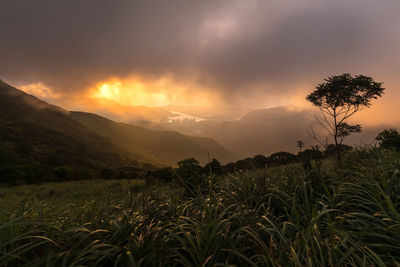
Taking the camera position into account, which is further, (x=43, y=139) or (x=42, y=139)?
(x=43, y=139)

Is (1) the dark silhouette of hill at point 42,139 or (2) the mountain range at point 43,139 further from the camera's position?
(2) the mountain range at point 43,139

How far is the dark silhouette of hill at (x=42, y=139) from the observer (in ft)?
232

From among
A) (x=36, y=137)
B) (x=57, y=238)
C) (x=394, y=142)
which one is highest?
(x=36, y=137)

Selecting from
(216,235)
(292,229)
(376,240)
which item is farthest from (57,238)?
(376,240)

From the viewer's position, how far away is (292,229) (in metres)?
2.96

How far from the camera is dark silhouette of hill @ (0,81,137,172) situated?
70.7m

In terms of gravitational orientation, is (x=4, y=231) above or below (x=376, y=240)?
above

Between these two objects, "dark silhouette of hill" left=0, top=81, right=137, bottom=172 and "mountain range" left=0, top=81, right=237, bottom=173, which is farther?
"mountain range" left=0, top=81, right=237, bottom=173

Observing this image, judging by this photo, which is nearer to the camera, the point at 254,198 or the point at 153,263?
the point at 153,263

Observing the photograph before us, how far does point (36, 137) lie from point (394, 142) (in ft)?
434

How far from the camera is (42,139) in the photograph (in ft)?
316

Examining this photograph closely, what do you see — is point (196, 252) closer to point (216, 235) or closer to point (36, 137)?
point (216, 235)

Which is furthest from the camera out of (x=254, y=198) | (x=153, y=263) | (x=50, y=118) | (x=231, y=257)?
(x=50, y=118)

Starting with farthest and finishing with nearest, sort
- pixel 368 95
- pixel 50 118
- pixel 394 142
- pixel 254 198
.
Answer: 1. pixel 50 118
2. pixel 368 95
3. pixel 394 142
4. pixel 254 198
